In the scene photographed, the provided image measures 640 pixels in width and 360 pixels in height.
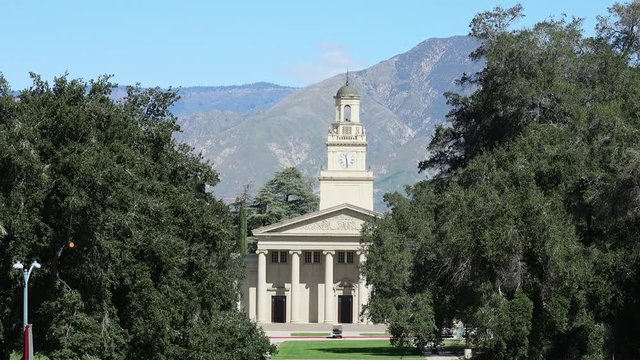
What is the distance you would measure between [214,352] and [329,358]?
2725cm

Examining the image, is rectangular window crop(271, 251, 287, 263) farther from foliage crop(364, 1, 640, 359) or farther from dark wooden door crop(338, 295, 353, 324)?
foliage crop(364, 1, 640, 359)

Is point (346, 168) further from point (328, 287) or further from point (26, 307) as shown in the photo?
point (26, 307)

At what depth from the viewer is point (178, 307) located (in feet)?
194

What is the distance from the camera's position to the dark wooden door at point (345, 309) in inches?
5697

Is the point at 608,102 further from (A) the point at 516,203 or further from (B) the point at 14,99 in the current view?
(B) the point at 14,99

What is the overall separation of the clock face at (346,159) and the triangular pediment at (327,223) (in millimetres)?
10442

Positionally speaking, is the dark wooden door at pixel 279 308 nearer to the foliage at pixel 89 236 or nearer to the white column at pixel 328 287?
the white column at pixel 328 287

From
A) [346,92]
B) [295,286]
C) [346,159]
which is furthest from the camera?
[346,92]

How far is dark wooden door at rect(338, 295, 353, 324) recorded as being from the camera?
14470cm

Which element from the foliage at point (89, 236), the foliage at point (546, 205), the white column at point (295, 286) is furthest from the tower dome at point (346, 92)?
the foliage at point (89, 236)

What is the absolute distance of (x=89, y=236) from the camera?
53281mm

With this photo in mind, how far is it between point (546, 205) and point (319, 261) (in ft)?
292

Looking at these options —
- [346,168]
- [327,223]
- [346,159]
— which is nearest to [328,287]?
[327,223]

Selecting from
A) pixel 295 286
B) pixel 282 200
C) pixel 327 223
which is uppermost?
pixel 282 200
